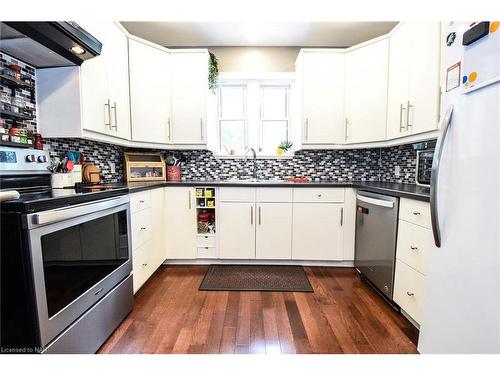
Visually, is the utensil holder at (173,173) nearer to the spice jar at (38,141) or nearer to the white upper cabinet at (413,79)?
the spice jar at (38,141)

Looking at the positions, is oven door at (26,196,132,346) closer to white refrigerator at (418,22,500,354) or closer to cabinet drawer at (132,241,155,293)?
cabinet drawer at (132,241,155,293)

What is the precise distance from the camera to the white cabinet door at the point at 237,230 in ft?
7.68

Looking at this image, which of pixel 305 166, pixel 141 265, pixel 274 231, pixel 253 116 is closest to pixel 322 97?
pixel 305 166

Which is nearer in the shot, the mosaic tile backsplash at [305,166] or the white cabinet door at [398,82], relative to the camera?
the white cabinet door at [398,82]

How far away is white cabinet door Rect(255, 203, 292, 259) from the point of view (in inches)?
91.6

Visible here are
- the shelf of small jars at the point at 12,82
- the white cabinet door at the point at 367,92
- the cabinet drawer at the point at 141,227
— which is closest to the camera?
the shelf of small jars at the point at 12,82

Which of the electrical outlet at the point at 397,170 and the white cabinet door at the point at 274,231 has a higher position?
the electrical outlet at the point at 397,170

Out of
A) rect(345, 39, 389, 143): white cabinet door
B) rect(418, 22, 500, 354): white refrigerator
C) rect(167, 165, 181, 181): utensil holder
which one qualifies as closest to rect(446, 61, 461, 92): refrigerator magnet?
rect(418, 22, 500, 354): white refrigerator

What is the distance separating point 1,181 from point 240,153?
211 centimetres

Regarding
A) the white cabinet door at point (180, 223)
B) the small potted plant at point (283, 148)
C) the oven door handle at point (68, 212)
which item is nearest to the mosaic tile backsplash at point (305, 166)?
the small potted plant at point (283, 148)

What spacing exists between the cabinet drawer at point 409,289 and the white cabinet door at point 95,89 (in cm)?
240

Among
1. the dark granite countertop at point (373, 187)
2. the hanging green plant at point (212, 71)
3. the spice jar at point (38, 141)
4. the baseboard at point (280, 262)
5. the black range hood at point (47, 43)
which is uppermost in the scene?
the hanging green plant at point (212, 71)

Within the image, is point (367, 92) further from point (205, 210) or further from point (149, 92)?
point (149, 92)

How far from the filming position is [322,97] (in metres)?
2.46
